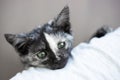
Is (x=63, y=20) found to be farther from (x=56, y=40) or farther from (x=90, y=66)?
(x=90, y=66)

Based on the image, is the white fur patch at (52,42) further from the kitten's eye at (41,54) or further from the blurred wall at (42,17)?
the blurred wall at (42,17)

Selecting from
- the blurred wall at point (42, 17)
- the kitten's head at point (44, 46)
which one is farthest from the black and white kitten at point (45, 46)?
the blurred wall at point (42, 17)

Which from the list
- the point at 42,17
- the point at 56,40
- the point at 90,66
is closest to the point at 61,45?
the point at 56,40

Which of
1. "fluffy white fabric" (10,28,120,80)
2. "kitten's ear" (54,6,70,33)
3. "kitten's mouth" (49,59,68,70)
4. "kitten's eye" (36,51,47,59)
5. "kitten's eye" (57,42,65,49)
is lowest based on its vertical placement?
"fluffy white fabric" (10,28,120,80)

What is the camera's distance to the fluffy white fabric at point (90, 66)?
0.83m

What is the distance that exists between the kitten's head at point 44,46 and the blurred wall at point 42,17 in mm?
188

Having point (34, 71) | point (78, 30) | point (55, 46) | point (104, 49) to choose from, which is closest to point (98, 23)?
point (78, 30)

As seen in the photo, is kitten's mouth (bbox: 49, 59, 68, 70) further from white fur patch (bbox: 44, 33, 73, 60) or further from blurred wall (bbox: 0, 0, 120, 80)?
blurred wall (bbox: 0, 0, 120, 80)

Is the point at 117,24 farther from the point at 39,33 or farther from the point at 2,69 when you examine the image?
the point at 2,69

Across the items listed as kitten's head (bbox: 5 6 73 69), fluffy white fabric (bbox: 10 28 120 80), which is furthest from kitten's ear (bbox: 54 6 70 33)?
fluffy white fabric (bbox: 10 28 120 80)

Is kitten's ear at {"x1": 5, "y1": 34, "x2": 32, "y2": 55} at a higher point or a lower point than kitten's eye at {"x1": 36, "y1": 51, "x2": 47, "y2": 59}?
higher

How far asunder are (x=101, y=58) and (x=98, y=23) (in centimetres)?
39

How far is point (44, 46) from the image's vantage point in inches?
34.7

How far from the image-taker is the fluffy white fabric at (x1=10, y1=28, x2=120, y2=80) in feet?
2.73
